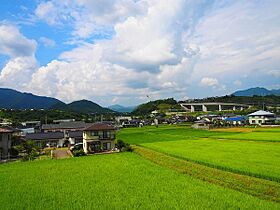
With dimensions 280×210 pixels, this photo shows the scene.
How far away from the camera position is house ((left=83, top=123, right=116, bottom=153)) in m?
45.4

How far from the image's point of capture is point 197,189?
685 inches

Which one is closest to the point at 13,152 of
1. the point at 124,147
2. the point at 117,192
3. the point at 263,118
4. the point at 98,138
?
the point at 98,138

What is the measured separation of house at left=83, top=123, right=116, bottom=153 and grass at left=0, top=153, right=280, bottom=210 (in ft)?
64.3

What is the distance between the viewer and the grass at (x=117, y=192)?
1471 cm

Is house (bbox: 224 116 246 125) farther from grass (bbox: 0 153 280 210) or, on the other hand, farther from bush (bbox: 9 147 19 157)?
grass (bbox: 0 153 280 210)

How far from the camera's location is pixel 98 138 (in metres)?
46.2

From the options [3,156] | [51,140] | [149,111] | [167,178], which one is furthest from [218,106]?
[167,178]

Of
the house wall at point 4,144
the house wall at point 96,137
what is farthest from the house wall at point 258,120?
the house wall at point 4,144

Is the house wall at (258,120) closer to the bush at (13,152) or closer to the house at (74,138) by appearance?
the house at (74,138)

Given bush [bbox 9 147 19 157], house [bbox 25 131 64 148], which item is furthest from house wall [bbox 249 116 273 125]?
bush [bbox 9 147 19 157]

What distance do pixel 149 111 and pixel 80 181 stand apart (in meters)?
168

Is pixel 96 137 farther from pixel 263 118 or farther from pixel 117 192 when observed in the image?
pixel 263 118

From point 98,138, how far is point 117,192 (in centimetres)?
2905

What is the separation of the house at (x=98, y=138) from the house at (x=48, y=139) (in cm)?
1594
